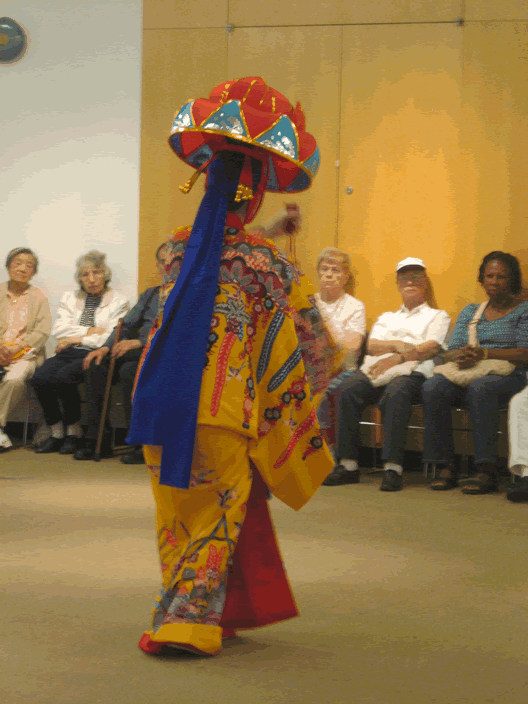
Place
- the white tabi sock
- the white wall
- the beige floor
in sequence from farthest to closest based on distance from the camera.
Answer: the white wall, the white tabi sock, the beige floor

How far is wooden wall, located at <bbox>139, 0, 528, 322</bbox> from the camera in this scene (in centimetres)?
552

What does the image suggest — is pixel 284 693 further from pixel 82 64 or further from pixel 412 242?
pixel 82 64

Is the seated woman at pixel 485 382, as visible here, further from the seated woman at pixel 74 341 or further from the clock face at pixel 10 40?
the clock face at pixel 10 40

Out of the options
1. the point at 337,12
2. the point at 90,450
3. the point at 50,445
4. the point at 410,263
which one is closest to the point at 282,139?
the point at 410,263

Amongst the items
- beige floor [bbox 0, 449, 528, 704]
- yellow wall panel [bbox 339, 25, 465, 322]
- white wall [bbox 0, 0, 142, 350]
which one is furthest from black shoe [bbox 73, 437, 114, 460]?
yellow wall panel [bbox 339, 25, 465, 322]

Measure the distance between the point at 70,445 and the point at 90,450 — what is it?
0.86ft

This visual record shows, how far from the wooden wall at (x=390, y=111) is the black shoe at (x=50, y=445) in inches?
67.2

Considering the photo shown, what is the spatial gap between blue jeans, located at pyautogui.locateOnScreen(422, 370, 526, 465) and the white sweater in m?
2.43

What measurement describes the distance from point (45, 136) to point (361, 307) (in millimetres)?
3087

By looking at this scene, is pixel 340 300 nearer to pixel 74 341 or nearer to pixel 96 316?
pixel 96 316

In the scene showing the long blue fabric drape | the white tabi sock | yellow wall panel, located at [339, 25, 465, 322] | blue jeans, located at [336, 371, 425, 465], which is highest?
yellow wall panel, located at [339, 25, 465, 322]

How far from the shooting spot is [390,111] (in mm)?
5750

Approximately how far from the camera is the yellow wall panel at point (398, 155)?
18.5 feet

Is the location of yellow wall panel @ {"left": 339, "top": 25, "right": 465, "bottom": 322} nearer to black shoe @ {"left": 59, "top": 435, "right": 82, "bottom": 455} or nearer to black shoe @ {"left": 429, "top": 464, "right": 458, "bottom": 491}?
black shoe @ {"left": 429, "top": 464, "right": 458, "bottom": 491}
